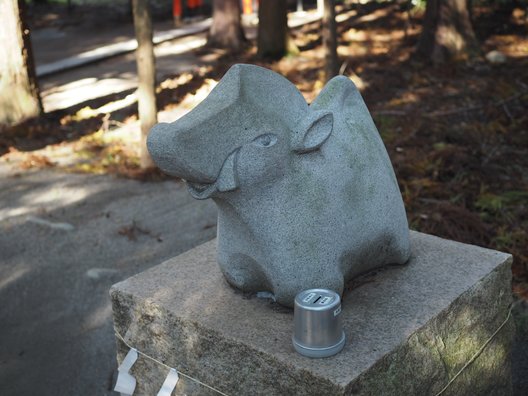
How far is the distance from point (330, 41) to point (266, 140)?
5.29 m

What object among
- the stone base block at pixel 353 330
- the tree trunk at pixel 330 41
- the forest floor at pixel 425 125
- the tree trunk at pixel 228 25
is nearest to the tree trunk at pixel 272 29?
the forest floor at pixel 425 125

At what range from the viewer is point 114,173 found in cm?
667

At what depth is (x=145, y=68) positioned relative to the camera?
6406 mm

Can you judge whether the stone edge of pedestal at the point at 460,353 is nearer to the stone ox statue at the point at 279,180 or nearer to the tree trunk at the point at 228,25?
the stone ox statue at the point at 279,180

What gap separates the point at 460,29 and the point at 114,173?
17.7 ft

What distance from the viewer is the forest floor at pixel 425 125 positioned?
5.12 m

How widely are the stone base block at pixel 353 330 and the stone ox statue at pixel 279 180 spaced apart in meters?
0.17

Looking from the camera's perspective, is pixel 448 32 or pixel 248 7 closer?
pixel 448 32

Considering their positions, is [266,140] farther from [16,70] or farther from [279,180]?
[16,70]

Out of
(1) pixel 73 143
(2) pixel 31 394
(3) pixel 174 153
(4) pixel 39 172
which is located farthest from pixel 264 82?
(1) pixel 73 143

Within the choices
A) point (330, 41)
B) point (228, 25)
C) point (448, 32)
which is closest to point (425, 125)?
point (330, 41)

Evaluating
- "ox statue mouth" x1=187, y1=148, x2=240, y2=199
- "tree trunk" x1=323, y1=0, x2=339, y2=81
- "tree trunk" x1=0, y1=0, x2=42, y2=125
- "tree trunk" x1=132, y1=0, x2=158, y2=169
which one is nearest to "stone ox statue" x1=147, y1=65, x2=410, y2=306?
"ox statue mouth" x1=187, y1=148, x2=240, y2=199

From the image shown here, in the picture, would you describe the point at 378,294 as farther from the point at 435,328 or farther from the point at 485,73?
the point at 485,73

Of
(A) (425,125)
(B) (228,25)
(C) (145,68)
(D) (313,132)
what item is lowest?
(B) (228,25)
